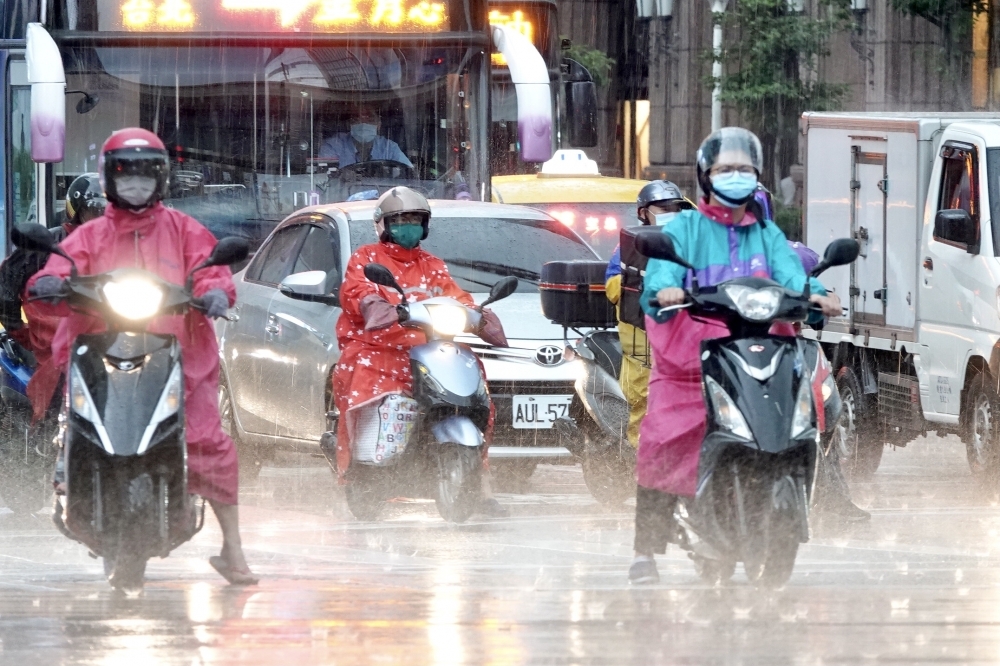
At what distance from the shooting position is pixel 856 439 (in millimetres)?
14047

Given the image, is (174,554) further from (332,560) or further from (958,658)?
(958,658)

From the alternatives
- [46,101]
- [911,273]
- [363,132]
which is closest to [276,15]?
[363,132]

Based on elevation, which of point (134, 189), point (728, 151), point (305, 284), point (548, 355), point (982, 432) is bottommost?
point (982, 432)

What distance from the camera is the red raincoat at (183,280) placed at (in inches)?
306

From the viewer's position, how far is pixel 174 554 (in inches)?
364

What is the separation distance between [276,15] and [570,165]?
25.6 feet

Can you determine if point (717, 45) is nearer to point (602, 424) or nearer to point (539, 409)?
point (539, 409)

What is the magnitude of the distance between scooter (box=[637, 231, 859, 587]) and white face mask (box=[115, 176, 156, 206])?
1750mm

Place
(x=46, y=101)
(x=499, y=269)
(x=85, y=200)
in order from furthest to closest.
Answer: (x=46, y=101), (x=499, y=269), (x=85, y=200)

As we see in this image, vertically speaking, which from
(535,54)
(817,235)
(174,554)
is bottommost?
(174,554)

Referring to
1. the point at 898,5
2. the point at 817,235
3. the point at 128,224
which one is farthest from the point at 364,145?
the point at 898,5

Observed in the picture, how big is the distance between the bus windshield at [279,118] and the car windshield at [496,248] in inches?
58.9

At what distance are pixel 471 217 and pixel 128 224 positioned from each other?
494cm

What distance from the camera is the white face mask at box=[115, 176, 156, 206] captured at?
7.73m
